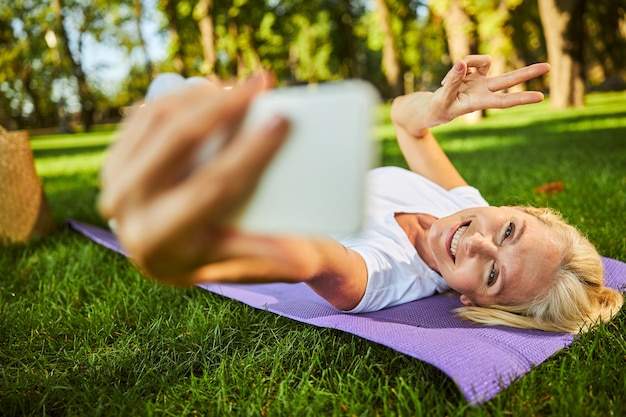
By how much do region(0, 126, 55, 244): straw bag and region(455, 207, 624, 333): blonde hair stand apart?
2.75 m

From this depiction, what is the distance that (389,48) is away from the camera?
18.3 m

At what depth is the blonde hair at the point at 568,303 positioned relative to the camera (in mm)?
1847

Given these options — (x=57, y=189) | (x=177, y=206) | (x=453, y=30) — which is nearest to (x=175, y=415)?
(x=177, y=206)

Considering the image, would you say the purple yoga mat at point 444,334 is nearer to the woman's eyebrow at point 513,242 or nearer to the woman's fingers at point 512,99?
the woman's eyebrow at point 513,242

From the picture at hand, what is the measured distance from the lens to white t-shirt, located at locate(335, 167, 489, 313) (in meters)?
1.98

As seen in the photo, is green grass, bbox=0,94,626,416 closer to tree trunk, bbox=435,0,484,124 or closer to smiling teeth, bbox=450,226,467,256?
smiling teeth, bbox=450,226,467,256

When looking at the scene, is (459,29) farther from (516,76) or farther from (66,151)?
(516,76)

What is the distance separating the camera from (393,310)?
80.7 inches

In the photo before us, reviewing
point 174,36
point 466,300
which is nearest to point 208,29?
point 174,36

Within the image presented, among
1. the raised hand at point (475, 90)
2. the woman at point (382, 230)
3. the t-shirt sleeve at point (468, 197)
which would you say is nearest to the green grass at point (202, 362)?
the woman at point (382, 230)

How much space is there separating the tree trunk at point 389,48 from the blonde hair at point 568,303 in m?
16.3

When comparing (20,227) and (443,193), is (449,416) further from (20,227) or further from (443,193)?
(20,227)

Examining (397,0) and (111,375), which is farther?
(397,0)

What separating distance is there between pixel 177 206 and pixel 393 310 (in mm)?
1399
